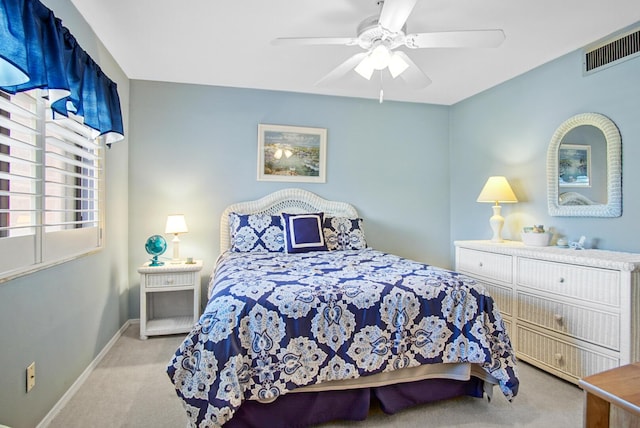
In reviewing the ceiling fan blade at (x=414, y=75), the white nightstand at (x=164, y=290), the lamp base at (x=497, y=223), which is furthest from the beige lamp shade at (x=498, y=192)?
the white nightstand at (x=164, y=290)

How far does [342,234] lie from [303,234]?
1.54ft

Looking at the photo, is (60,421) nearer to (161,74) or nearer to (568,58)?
(161,74)

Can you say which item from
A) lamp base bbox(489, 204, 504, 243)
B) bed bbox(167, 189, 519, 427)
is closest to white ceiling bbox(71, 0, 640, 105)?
lamp base bbox(489, 204, 504, 243)

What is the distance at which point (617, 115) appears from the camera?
99.3 inches

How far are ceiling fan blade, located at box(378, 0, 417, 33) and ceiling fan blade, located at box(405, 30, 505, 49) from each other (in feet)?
0.72

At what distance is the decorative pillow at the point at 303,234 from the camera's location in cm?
318

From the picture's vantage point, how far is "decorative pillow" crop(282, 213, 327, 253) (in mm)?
3184

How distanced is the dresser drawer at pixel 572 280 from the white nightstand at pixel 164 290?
9.09 ft

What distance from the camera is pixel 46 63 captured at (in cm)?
156

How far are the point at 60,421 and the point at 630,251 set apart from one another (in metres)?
3.73

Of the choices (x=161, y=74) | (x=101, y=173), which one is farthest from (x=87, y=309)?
(x=161, y=74)

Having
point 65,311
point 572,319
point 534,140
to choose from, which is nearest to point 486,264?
point 572,319

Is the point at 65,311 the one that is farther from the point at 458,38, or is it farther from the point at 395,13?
the point at 458,38

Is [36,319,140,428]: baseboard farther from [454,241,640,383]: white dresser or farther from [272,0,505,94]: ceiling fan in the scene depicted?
[454,241,640,383]: white dresser
